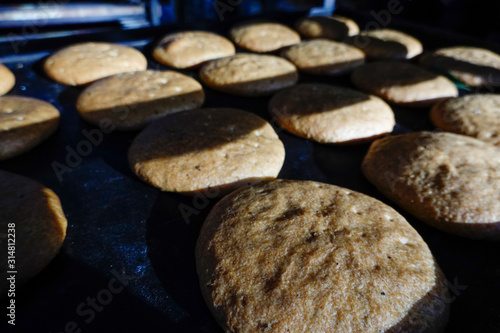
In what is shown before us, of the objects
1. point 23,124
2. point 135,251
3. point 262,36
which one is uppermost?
point 262,36

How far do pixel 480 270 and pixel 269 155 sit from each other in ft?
3.49

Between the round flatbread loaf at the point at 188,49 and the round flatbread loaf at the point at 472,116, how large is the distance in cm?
189

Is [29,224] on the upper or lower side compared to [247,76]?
lower

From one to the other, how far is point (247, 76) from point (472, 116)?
1.56 meters

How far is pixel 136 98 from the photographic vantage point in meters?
2.12

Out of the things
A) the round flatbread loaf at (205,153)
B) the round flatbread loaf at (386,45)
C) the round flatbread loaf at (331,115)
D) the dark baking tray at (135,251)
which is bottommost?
the dark baking tray at (135,251)

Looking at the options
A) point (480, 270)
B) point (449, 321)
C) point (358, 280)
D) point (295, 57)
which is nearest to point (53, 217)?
point (358, 280)

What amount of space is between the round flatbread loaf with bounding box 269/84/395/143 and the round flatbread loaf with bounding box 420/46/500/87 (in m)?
1.24

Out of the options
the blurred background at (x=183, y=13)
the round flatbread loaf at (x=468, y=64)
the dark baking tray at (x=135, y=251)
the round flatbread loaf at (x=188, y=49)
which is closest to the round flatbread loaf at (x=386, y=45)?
the round flatbread loaf at (x=468, y=64)

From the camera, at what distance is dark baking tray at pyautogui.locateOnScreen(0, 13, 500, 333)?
113 cm

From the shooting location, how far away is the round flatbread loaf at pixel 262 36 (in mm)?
3250

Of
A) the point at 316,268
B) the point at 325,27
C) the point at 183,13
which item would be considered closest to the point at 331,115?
the point at 316,268

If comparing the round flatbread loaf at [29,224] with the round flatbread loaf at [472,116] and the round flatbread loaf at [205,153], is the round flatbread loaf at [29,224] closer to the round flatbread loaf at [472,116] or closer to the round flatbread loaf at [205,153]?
the round flatbread loaf at [205,153]

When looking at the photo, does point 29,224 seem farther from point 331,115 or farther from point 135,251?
point 331,115
